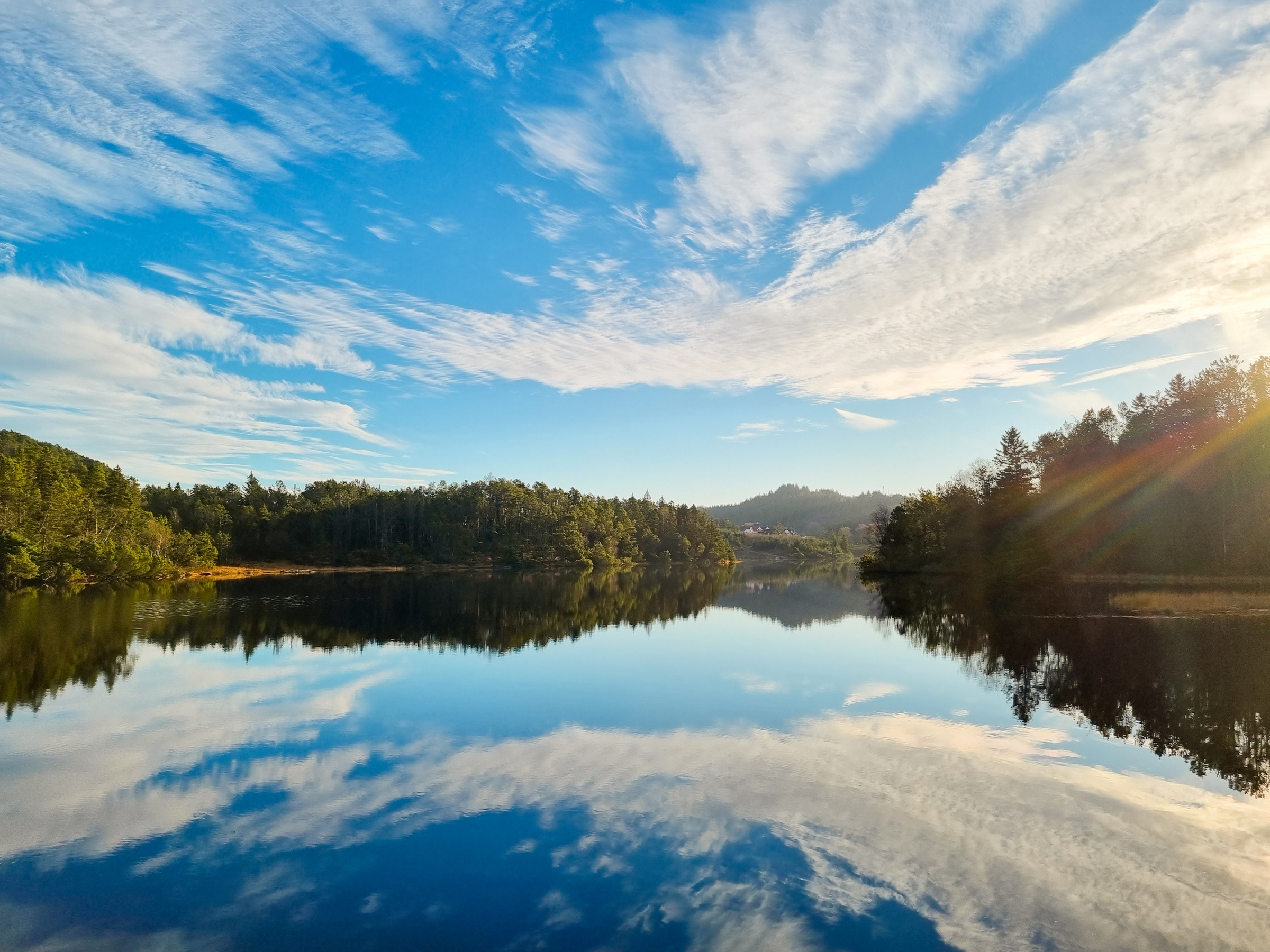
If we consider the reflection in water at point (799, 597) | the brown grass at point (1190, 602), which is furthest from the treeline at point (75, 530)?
the brown grass at point (1190, 602)

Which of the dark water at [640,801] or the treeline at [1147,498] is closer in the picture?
the dark water at [640,801]

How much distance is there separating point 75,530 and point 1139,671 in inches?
2995

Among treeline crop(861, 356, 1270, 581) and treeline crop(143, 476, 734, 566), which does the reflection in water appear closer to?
treeline crop(861, 356, 1270, 581)

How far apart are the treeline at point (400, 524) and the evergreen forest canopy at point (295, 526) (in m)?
0.27

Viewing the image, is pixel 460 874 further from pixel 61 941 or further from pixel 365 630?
pixel 365 630

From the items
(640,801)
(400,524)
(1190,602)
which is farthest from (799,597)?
(400,524)

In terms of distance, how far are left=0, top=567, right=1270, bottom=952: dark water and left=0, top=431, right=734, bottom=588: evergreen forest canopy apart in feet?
127

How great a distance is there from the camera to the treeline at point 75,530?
52.0 metres

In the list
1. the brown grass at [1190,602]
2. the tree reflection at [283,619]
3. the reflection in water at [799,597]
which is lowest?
the tree reflection at [283,619]

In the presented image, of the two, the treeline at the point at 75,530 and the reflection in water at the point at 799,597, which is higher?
the treeline at the point at 75,530

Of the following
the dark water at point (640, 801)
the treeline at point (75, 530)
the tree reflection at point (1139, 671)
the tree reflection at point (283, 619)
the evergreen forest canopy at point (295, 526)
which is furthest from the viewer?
the evergreen forest canopy at point (295, 526)

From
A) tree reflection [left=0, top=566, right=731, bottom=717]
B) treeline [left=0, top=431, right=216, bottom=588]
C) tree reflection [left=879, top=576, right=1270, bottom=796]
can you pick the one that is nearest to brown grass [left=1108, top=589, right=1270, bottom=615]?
tree reflection [left=879, top=576, right=1270, bottom=796]

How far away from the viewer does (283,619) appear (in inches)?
1521

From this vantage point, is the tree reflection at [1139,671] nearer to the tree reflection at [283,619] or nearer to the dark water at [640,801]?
the dark water at [640,801]
